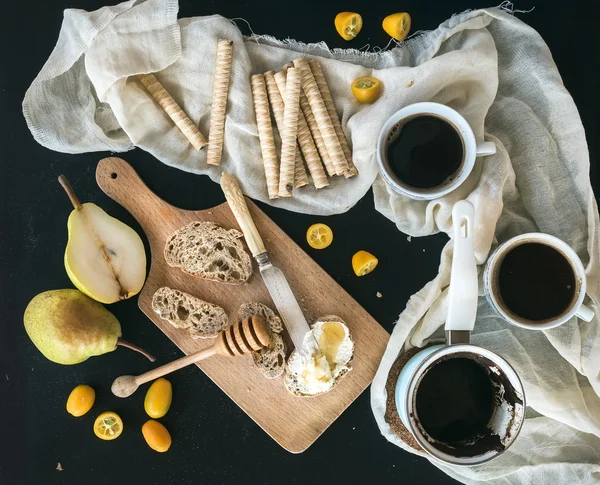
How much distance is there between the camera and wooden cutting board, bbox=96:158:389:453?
126cm

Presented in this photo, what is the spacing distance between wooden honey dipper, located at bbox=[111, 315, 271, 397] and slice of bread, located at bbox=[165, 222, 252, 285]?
0.40 ft

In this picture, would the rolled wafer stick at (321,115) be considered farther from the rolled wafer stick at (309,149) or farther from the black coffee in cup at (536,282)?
the black coffee in cup at (536,282)

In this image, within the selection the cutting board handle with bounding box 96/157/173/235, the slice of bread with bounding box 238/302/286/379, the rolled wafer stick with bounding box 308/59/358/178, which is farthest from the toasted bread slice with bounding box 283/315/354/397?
the cutting board handle with bounding box 96/157/173/235

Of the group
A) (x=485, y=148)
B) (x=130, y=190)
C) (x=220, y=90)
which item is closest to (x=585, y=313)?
(x=485, y=148)

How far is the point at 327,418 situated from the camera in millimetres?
1268

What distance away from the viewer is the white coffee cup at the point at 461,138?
1.13 m

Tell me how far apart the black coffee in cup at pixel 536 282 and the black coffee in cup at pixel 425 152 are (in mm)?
222

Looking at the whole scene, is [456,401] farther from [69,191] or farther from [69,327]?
[69,191]

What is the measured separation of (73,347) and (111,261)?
8.1 inches

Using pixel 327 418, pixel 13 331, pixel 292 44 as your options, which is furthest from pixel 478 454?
pixel 13 331

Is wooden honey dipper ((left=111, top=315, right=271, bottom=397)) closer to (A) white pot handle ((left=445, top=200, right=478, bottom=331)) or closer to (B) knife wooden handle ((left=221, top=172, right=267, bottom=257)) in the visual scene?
(B) knife wooden handle ((left=221, top=172, right=267, bottom=257))

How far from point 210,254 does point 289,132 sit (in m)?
0.33

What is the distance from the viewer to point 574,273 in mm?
1114

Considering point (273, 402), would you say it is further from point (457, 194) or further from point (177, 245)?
point (457, 194)
